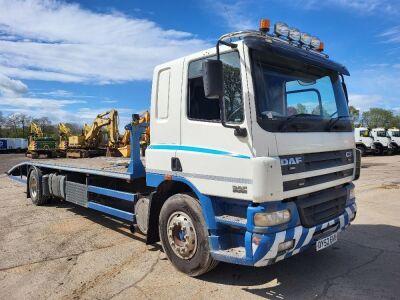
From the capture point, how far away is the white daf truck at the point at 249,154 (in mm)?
4039

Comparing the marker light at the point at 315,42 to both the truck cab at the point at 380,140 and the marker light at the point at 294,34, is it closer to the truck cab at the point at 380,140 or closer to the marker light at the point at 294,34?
the marker light at the point at 294,34

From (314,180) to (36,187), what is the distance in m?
7.63

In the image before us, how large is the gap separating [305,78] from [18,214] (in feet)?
23.9

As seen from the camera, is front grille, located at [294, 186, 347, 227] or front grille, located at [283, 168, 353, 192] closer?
front grille, located at [283, 168, 353, 192]

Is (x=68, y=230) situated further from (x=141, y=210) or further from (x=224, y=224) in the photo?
(x=224, y=224)

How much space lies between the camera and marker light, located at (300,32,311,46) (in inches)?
198

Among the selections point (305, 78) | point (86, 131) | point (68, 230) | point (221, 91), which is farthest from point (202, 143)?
point (86, 131)

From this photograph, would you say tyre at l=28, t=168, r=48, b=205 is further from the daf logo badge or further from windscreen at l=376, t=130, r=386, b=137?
windscreen at l=376, t=130, r=386, b=137

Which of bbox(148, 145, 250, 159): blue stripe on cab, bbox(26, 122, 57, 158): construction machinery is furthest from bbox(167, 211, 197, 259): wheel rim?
bbox(26, 122, 57, 158): construction machinery

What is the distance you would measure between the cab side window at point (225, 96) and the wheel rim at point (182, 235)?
1.27 metres

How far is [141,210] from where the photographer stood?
18.7 feet

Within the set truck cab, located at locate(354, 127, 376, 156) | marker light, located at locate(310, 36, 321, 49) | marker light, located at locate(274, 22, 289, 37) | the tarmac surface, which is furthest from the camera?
truck cab, located at locate(354, 127, 376, 156)

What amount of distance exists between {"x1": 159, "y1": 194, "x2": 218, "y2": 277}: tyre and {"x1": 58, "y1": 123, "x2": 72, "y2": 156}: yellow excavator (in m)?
24.8

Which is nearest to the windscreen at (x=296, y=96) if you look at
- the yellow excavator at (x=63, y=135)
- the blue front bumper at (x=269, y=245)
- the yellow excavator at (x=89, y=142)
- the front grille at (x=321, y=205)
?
the front grille at (x=321, y=205)
